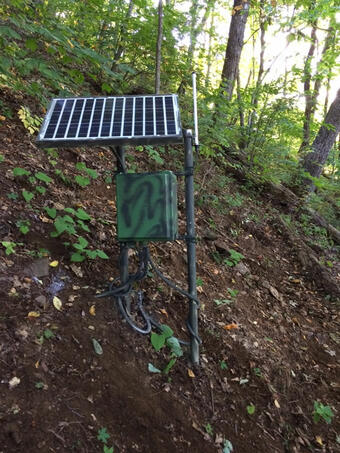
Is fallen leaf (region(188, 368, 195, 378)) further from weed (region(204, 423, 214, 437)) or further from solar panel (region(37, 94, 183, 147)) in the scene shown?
solar panel (region(37, 94, 183, 147))

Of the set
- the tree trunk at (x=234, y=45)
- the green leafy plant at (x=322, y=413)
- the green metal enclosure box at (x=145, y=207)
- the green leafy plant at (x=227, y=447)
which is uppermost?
the tree trunk at (x=234, y=45)

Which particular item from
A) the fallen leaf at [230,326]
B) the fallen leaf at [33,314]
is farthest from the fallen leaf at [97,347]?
the fallen leaf at [230,326]

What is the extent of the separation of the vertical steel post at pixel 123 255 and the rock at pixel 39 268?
65 centimetres

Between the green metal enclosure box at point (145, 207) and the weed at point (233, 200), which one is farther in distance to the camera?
the weed at point (233, 200)

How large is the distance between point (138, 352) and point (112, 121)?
1.77m

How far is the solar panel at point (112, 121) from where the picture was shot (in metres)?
2.11

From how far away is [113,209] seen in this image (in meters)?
4.28

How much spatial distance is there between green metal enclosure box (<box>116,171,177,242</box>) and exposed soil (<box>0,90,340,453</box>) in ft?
2.58

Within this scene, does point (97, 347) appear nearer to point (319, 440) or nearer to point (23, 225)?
point (23, 225)

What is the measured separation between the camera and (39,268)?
279 cm

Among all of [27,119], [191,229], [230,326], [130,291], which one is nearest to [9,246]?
[130,291]

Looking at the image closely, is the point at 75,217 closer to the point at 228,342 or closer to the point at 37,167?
the point at 37,167

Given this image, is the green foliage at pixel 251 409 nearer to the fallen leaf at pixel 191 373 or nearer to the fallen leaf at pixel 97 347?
the fallen leaf at pixel 191 373

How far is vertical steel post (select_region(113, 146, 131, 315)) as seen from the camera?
2.59 metres
